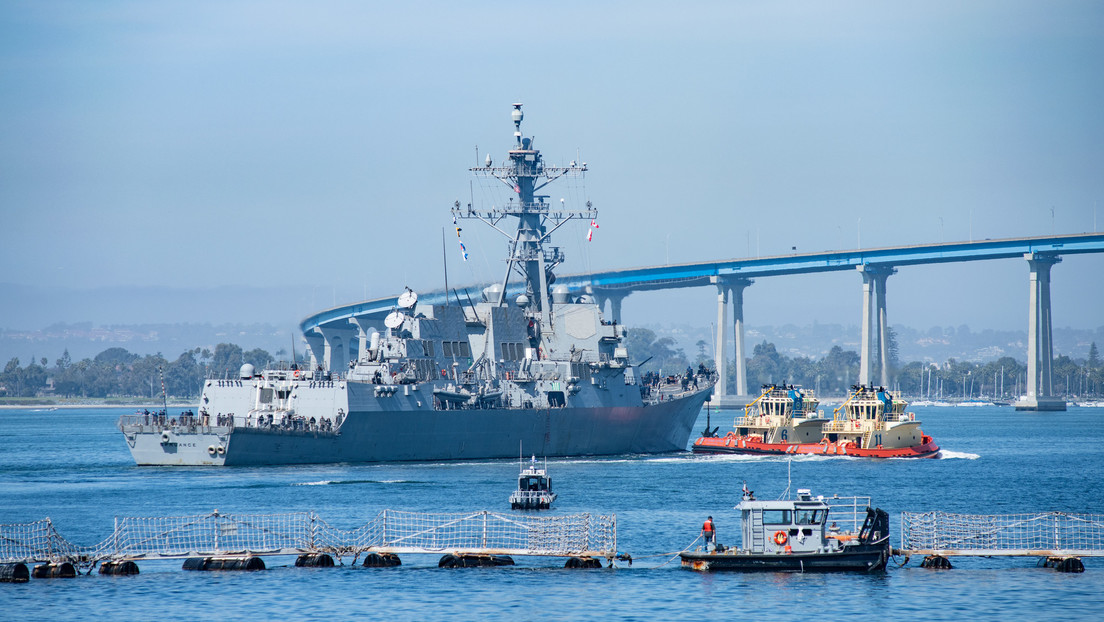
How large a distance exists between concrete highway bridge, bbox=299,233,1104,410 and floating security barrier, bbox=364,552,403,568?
2858 inches

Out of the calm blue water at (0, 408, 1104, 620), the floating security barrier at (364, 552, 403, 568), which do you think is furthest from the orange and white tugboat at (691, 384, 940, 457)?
the floating security barrier at (364, 552, 403, 568)

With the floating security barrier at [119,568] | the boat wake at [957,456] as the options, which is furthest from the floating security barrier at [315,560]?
the boat wake at [957,456]

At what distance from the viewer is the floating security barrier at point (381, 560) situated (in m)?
31.1

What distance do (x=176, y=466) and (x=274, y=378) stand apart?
15.9 feet

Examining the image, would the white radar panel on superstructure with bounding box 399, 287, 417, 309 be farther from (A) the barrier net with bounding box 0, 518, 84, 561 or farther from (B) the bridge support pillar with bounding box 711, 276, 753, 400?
→ (B) the bridge support pillar with bounding box 711, 276, 753, 400

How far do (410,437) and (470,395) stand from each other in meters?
3.03

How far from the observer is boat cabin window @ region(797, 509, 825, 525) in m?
29.0

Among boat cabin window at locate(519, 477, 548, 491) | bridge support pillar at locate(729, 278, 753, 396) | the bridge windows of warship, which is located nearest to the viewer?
boat cabin window at locate(519, 477, 548, 491)

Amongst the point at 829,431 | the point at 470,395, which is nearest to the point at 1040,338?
the point at 829,431

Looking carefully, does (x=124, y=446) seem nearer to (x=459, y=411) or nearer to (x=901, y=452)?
(x=459, y=411)

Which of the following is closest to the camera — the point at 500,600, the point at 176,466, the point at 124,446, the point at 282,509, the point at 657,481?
the point at 500,600

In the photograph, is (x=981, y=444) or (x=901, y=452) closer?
(x=901, y=452)

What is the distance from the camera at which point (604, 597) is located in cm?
2752

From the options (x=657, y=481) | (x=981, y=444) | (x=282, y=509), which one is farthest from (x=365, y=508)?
(x=981, y=444)
